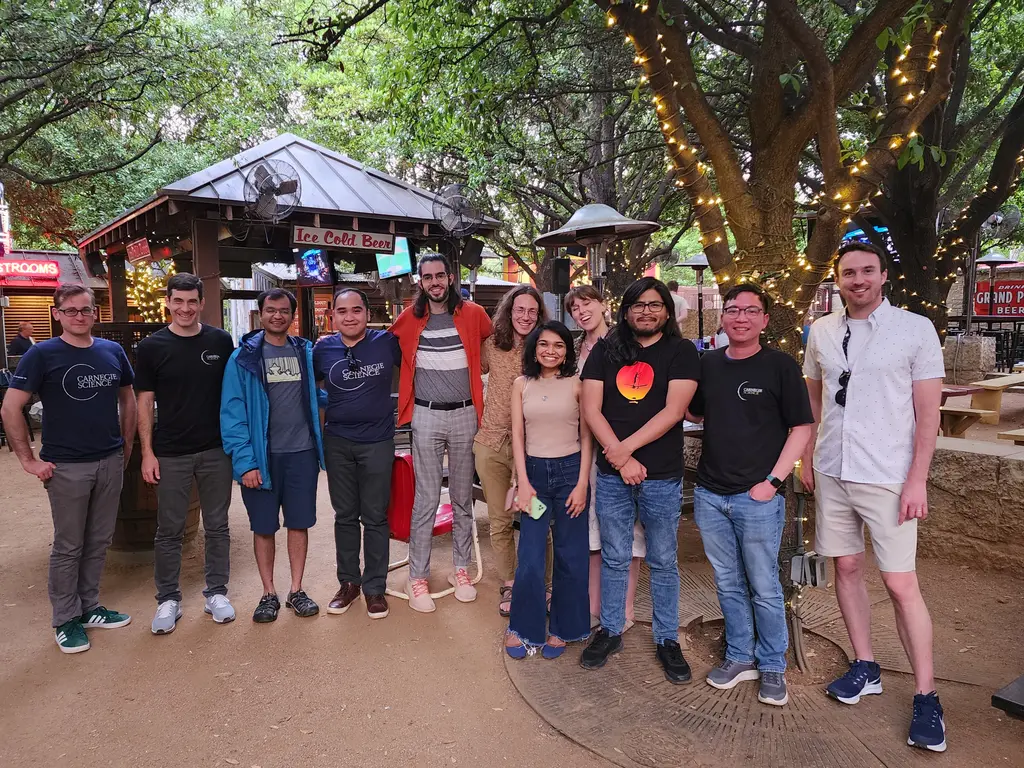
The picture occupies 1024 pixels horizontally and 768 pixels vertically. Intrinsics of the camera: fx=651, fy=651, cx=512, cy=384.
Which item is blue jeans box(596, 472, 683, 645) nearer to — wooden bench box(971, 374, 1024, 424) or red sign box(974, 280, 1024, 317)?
wooden bench box(971, 374, 1024, 424)

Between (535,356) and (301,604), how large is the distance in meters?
2.07

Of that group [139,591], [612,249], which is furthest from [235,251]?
[139,591]

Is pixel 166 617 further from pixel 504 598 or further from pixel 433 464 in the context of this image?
pixel 504 598

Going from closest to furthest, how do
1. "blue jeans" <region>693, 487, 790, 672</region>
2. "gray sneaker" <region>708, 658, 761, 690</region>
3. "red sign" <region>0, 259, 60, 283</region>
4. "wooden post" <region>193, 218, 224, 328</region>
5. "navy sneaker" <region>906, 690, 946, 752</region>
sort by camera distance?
"navy sneaker" <region>906, 690, 946, 752</region> < "blue jeans" <region>693, 487, 790, 672</region> < "gray sneaker" <region>708, 658, 761, 690</region> < "wooden post" <region>193, 218, 224, 328</region> < "red sign" <region>0, 259, 60, 283</region>

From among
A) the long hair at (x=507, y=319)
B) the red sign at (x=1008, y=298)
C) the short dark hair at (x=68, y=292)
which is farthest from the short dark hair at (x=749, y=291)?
the red sign at (x=1008, y=298)

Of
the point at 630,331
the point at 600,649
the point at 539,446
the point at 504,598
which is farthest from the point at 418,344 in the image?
the point at 600,649

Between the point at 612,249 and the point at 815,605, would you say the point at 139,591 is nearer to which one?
the point at 815,605

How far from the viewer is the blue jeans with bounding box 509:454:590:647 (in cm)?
322

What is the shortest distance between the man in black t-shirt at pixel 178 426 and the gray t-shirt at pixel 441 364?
113 cm

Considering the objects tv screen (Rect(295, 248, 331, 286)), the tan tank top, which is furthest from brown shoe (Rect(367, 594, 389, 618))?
tv screen (Rect(295, 248, 331, 286))

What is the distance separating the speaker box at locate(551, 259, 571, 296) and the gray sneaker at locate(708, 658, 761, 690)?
27.3 ft

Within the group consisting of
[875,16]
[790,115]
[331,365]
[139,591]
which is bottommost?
[139,591]

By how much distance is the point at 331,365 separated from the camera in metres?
3.83

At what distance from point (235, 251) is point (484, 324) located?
31.0 feet
